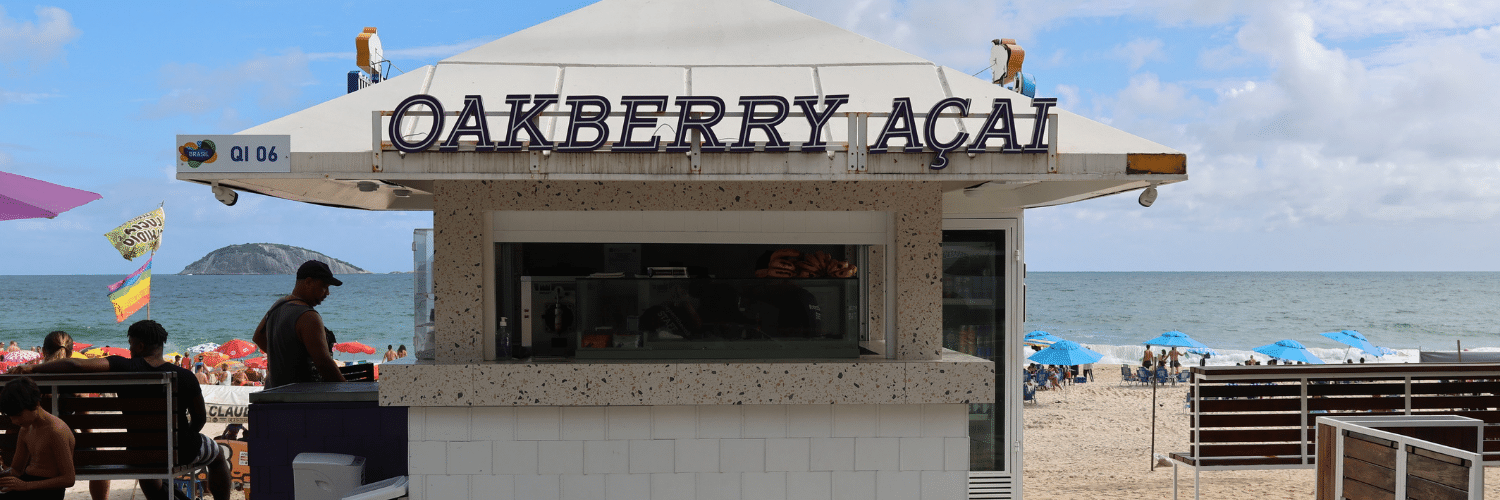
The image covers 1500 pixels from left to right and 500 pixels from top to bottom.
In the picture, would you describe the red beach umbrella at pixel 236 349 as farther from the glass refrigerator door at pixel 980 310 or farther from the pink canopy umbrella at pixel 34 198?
the glass refrigerator door at pixel 980 310

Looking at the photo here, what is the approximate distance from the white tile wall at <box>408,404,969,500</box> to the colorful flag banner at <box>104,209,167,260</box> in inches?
652

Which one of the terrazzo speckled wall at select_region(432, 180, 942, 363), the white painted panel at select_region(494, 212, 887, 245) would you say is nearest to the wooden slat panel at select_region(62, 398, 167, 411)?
the terrazzo speckled wall at select_region(432, 180, 942, 363)

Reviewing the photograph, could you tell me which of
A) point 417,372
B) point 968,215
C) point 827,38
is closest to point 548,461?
point 417,372

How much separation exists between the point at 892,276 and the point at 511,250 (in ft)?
6.83

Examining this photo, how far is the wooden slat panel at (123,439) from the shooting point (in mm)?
5320

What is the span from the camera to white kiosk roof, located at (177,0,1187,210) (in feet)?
13.3

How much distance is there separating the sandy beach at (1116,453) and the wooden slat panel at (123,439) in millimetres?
7444

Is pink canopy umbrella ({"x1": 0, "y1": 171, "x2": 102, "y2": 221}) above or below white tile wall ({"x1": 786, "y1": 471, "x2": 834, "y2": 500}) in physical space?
above

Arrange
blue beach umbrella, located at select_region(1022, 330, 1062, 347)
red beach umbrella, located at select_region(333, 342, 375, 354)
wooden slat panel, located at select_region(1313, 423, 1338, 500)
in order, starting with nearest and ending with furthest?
wooden slat panel, located at select_region(1313, 423, 1338, 500)
blue beach umbrella, located at select_region(1022, 330, 1062, 347)
red beach umbrella, located at select_region(333, 342, 375, 354)

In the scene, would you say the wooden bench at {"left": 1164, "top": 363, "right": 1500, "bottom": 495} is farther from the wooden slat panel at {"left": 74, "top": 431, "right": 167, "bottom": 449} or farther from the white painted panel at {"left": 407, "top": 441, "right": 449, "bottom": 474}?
the wooden slat panel at {"left": 74, "top": 431, "right": 167, "bottom": 449}

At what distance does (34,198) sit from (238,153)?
3.38m

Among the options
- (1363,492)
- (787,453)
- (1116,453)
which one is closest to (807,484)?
(787,453)

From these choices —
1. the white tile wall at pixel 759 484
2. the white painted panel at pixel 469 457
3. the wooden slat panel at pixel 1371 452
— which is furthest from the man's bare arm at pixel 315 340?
the wooden slat panel at pixel 1371 452

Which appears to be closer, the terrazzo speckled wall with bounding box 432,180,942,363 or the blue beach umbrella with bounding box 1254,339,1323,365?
the terrazzo speckled wall with bounding box 432,180,942,363
